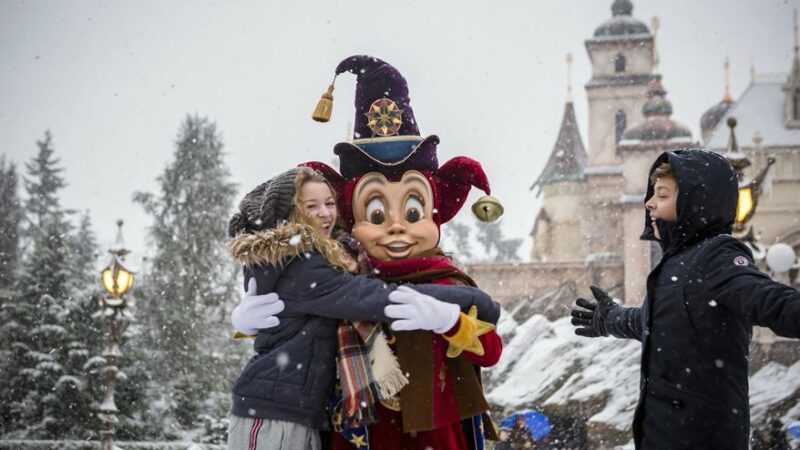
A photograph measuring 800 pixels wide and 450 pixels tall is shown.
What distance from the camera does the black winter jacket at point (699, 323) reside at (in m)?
3.39

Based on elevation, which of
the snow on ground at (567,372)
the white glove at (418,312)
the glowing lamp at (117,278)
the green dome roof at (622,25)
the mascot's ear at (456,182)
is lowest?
the snow on ground at (567,372)

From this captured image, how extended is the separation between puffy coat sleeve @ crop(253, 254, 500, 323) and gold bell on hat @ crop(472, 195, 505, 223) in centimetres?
80

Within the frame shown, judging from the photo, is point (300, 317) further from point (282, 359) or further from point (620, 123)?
point (620, 123)

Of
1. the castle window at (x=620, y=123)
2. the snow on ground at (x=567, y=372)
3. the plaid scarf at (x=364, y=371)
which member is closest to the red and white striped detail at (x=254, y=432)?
the plaid scarf at (x=364, y=371)

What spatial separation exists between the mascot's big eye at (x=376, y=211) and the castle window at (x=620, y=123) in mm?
40716

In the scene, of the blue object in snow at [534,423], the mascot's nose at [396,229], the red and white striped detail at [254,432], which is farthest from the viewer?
the blue object in snow at [534,423]

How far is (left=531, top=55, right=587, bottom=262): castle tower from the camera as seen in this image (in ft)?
148

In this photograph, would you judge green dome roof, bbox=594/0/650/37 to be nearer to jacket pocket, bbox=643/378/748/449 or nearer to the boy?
the boy

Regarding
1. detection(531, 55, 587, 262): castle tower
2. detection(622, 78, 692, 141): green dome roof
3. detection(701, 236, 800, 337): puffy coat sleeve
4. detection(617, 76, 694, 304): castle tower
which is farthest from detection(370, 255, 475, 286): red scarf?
detection(531, 55, 587, 262): castle tower

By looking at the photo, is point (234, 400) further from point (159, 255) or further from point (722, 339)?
point (159, 255)

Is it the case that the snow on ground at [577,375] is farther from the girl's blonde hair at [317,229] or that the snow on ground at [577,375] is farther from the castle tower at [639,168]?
the girl's blonde hair at [317,229]

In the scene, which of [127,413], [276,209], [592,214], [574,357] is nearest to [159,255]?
[127,413]

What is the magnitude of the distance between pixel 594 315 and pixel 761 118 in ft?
131

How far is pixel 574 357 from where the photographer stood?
28.0 m
